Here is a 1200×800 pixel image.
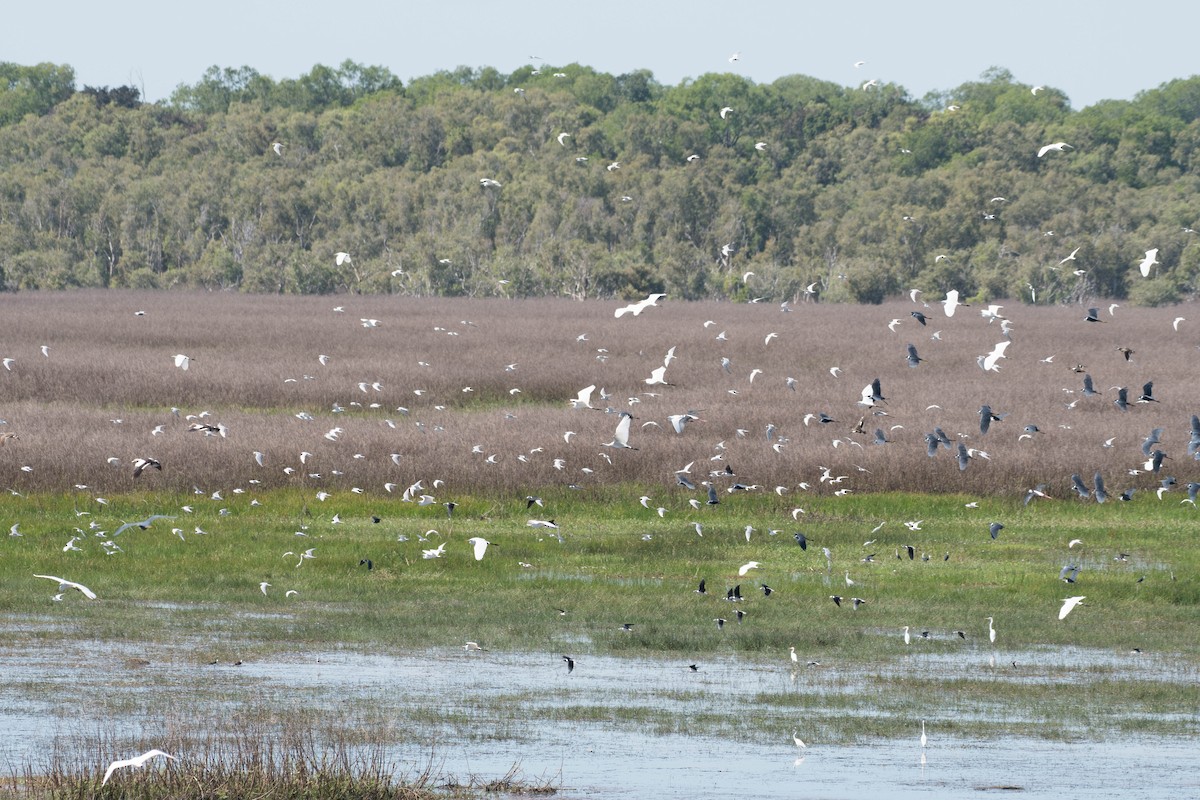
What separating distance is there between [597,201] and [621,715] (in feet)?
333

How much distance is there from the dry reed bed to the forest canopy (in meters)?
30.6

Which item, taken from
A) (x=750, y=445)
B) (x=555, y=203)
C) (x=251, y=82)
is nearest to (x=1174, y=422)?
Result: (x=750, y=445)

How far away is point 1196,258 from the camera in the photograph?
97.5 meters

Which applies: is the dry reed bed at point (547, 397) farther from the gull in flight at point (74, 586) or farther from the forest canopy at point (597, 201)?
the forest canopy at point (597, 201)

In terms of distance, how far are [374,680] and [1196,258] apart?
291 ft

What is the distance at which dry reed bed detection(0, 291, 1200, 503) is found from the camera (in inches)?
1200

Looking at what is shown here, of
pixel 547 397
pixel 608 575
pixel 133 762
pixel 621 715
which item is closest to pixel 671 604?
pixel 608 575

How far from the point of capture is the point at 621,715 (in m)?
15.6

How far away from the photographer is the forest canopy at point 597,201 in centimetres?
10294

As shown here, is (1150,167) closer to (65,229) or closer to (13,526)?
(65,229)

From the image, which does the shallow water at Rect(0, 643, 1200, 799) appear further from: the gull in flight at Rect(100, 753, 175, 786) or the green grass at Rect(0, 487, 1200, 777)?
the gull in flight at Rect(100, 753, 175, 786)

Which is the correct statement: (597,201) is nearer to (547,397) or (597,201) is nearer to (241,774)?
(547,397)

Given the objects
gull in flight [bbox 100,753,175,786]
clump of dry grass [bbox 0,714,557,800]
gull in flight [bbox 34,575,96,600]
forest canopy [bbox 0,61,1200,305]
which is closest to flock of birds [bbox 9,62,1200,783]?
gull in flight [bbox 34,575,96,600]

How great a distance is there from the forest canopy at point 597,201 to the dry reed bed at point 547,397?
3063 cm
